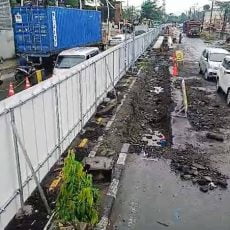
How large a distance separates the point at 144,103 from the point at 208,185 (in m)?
7.56

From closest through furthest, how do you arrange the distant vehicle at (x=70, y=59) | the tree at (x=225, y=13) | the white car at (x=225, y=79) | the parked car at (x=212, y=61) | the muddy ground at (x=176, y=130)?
1. the muddy ground at (x=176, y=130)
2. the white car at (x=225, y=79)
3. the distant vehicle at (x=70, y=59)
4. the parked car at (x=212, y=61)
5. the tree at (x=225, y=13)

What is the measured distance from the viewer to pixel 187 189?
727cm

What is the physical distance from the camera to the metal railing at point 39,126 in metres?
5.11

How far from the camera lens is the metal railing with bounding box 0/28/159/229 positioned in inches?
201

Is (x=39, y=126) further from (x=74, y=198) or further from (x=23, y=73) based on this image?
(x=23, y=73)

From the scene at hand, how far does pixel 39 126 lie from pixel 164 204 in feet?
9.00

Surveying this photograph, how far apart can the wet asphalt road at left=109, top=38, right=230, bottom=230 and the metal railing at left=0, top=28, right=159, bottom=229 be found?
1.61 m

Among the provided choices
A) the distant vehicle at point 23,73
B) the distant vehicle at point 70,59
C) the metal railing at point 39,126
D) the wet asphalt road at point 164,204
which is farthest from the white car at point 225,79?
the distant vehicle at point 23,73

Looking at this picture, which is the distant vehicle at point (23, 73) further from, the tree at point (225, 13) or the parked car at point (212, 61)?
the tree at point (225, 13)

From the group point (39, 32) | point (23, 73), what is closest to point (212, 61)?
point (39, 32)

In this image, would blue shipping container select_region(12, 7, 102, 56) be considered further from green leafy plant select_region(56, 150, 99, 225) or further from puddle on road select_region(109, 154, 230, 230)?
green leafy plant select_region(56, 150, 99, 225)

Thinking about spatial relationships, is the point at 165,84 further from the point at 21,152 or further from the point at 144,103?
the point at 21,152

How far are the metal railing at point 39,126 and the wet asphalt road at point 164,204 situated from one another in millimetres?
1611

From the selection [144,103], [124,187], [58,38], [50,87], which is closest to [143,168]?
[124,187]
